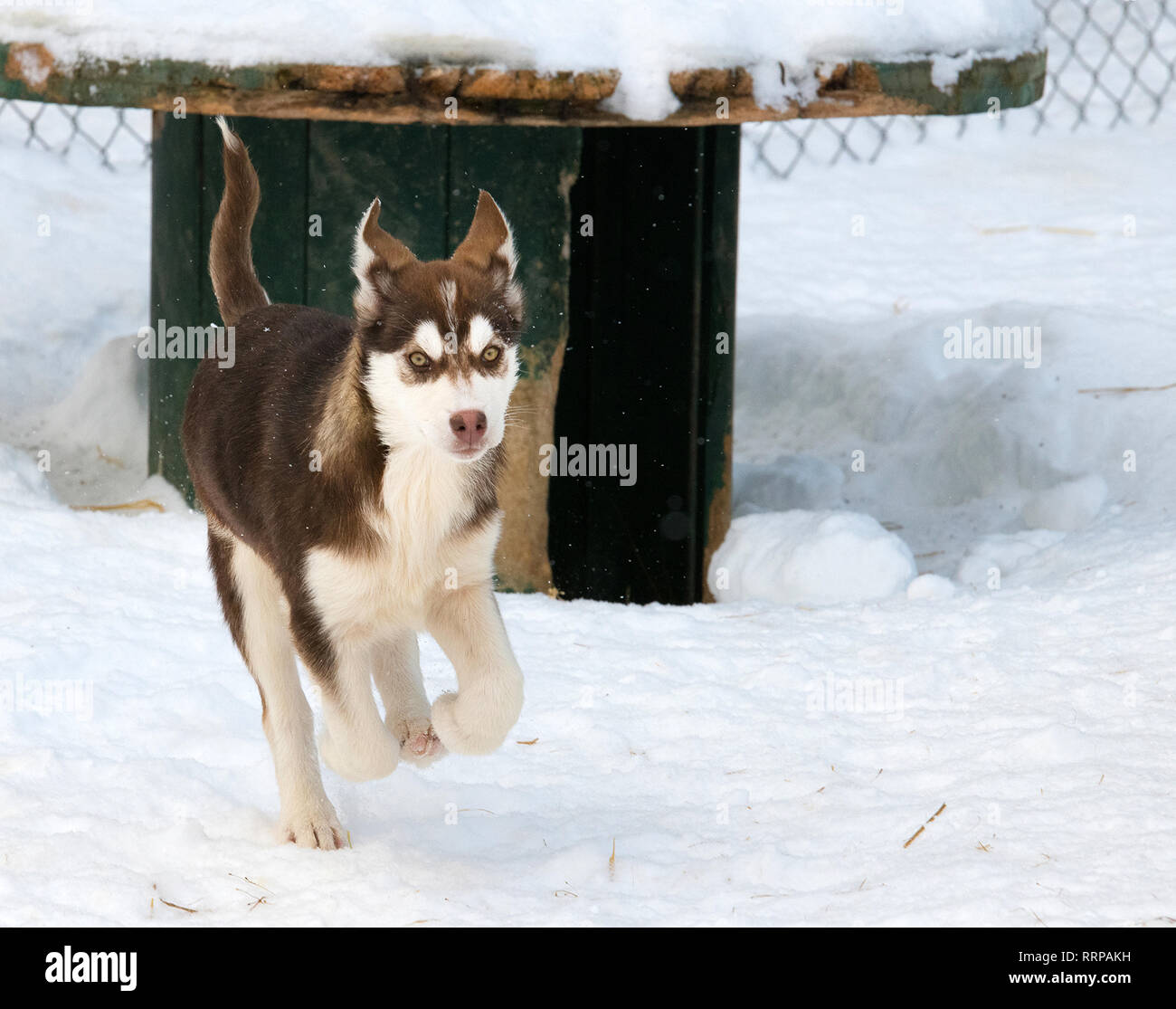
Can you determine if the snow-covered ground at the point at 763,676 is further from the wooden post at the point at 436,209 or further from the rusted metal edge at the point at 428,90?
the rusted metal edge at the point at 428,90

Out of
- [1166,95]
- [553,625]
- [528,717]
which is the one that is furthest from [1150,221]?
[528,717]

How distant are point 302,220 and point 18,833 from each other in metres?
2.39

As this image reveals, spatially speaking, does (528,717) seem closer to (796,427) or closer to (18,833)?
(18,833)

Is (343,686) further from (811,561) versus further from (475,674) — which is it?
(811,561)

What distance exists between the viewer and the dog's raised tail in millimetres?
3662

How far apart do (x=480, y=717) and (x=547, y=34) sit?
2.22 meters

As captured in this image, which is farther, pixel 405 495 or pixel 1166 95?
pixel 1166 95

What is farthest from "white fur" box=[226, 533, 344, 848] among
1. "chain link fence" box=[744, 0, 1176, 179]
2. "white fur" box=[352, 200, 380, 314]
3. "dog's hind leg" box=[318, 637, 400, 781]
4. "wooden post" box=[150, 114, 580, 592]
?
"chain link fence" box=[744, 0, 1176, 179]

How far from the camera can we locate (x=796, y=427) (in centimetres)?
685

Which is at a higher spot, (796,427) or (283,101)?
(283,101)

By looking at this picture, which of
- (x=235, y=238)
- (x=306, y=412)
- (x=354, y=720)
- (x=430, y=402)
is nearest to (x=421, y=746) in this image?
(x=354, y=720)

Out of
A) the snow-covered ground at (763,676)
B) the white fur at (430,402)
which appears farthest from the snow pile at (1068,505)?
the white fur at (430,402)

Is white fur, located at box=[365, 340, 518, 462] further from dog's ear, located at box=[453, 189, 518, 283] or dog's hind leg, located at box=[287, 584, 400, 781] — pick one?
dog's hind leg, located at box=[287, 584, 400, 781]

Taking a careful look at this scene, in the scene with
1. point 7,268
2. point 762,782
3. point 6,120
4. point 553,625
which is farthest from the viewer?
point 6,120
